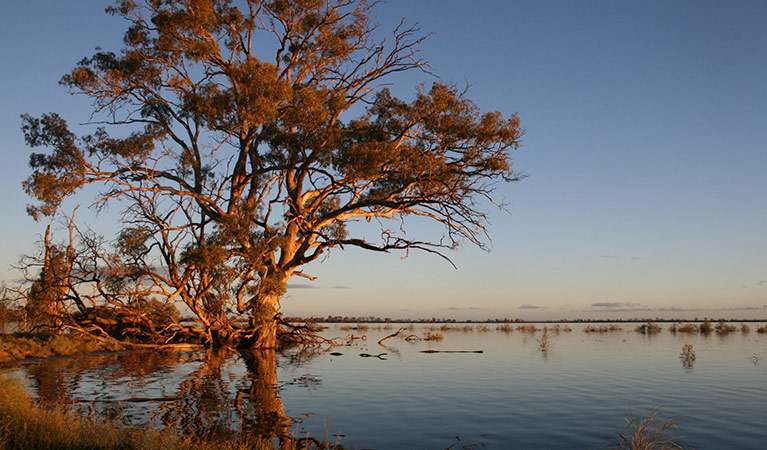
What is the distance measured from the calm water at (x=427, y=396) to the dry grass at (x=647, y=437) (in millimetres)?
216

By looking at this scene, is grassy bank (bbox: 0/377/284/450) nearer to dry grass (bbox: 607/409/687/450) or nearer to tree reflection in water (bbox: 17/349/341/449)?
tree reflection in water (bbox: 17/349/341/449)

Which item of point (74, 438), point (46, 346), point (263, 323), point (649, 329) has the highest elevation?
point (263, 323)

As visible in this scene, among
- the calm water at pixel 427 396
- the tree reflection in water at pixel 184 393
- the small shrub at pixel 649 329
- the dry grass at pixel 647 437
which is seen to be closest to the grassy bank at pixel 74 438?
the tree reflection in water at pixel 184 393

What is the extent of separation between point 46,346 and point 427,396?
1532 cm

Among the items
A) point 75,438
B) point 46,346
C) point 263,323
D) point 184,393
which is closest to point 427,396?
point 184,393

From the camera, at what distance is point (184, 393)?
38.6ft

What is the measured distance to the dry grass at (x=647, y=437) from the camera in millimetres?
7141

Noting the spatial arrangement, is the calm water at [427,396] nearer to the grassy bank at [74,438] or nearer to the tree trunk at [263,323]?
the grassy bank at [74,438]

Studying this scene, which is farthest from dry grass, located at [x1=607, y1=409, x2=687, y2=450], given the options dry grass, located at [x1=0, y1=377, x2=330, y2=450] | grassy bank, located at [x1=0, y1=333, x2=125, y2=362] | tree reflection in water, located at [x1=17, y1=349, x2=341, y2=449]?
grassy bank, located at [x1=0, y1=333, x2=125, y2=362]

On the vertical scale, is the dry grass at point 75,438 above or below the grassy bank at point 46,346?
above

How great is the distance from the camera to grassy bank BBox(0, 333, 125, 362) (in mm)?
18562

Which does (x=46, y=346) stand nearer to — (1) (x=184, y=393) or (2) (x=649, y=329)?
(1) (x=184, y=393)

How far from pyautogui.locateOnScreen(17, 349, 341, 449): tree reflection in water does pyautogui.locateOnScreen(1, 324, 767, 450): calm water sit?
3cm

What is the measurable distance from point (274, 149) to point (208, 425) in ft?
54.3
